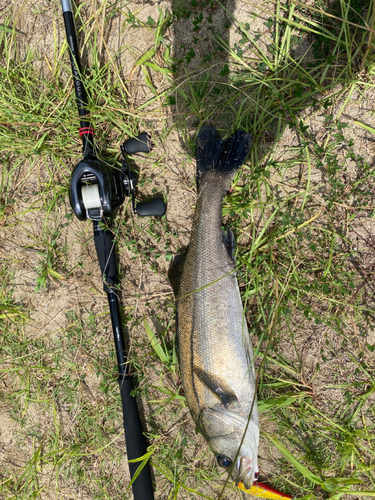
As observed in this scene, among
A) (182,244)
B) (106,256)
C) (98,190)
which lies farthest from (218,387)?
(98,190)

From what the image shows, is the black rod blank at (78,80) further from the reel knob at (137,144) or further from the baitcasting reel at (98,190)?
the reel knob at (137,144)

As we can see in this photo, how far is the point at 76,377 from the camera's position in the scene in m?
2.84

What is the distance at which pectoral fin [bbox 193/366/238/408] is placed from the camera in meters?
2.12

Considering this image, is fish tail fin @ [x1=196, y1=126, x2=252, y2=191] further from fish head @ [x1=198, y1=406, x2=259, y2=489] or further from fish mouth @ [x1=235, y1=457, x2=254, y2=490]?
fish mouth @ [x1=235, y1=457, x2=254, y2=490]

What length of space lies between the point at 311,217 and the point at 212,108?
1.18m

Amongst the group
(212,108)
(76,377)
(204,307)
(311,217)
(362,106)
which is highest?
(212,108)

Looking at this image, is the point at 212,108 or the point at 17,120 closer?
the point at 212,108

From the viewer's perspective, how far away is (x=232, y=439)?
2.12 m

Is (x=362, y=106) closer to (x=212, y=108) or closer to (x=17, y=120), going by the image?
(x=212, y=108)

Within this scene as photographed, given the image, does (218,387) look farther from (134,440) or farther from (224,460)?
(134,440)

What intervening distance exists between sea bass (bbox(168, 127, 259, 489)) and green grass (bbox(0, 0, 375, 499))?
0.85 feet

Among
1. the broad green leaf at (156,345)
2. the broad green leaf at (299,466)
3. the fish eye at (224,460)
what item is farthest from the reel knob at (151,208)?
the broad green leaf at (299,466)

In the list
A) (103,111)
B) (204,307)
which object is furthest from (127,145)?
(204,307)

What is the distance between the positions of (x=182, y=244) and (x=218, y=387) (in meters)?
1.15
